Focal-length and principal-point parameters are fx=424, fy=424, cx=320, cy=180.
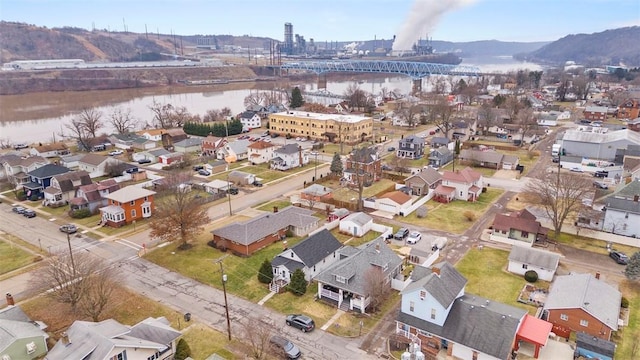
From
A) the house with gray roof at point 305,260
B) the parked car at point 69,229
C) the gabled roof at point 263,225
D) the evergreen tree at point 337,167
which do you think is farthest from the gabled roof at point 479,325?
the evergreen tree at point 337,167

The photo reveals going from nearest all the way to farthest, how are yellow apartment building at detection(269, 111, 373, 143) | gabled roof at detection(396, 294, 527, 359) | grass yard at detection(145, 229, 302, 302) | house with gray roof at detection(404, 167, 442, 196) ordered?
gabled roof at detection(396, 294, 527, 359) → grass yard at detection(145, 229, 302, 302) → house with gray roof at detection(404, 167, 442, 196) → yellow apartment building at detection(269, 111, 373, 143)

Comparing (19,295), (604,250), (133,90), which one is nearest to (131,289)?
(19,295)

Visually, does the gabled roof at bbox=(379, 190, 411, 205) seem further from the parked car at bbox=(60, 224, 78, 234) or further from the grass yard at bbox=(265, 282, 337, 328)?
the parked car at bbox=(60, 224, 78, 234)

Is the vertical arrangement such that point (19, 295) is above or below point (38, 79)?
below

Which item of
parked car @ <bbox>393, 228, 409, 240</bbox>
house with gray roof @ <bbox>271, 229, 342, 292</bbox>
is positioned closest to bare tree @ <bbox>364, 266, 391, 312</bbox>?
house with gray roof @ <bbox>271, 229, 342, 292</bbox>

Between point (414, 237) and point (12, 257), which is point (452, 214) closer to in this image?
point (414, 237)

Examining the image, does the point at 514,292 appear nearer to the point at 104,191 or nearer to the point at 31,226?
the point at 104,191
